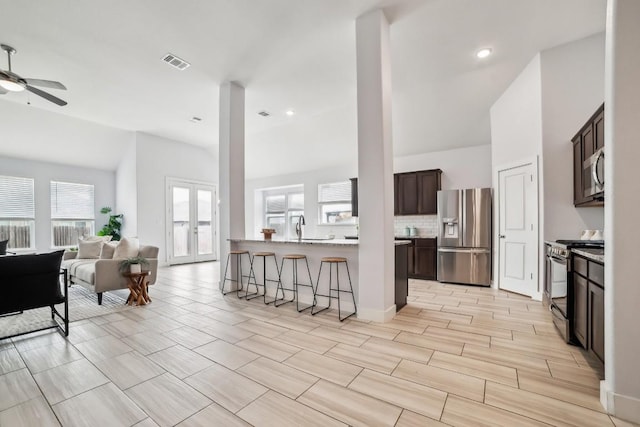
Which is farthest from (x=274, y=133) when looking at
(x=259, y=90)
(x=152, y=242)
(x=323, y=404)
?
(x=323, y=404)

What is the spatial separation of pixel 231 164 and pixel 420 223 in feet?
14.1

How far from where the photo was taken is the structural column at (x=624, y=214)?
1.58 m

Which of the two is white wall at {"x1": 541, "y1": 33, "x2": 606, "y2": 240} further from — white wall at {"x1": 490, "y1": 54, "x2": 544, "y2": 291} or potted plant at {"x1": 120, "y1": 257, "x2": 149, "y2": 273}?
potted plant at {"x1": 120, "y1": 257, "x2": 149, "y2": 273}

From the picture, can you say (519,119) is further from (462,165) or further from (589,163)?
(462,165)

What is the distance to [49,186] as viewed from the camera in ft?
22.6

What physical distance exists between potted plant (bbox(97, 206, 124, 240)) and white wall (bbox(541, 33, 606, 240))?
9255mm

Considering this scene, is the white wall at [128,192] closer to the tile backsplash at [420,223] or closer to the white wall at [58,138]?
the white wall at [58,138]

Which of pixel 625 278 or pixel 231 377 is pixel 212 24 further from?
pixel 625 278

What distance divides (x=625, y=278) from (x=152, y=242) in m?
8.29

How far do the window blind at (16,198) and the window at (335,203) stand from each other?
7.05m

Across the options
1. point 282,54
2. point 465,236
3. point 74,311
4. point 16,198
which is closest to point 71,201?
point 16,198

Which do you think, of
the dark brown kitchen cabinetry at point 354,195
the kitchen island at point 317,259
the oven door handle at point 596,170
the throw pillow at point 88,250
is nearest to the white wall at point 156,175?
the throw pillow at point 88,250

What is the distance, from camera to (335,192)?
782 cm

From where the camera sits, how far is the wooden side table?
13.2ft
